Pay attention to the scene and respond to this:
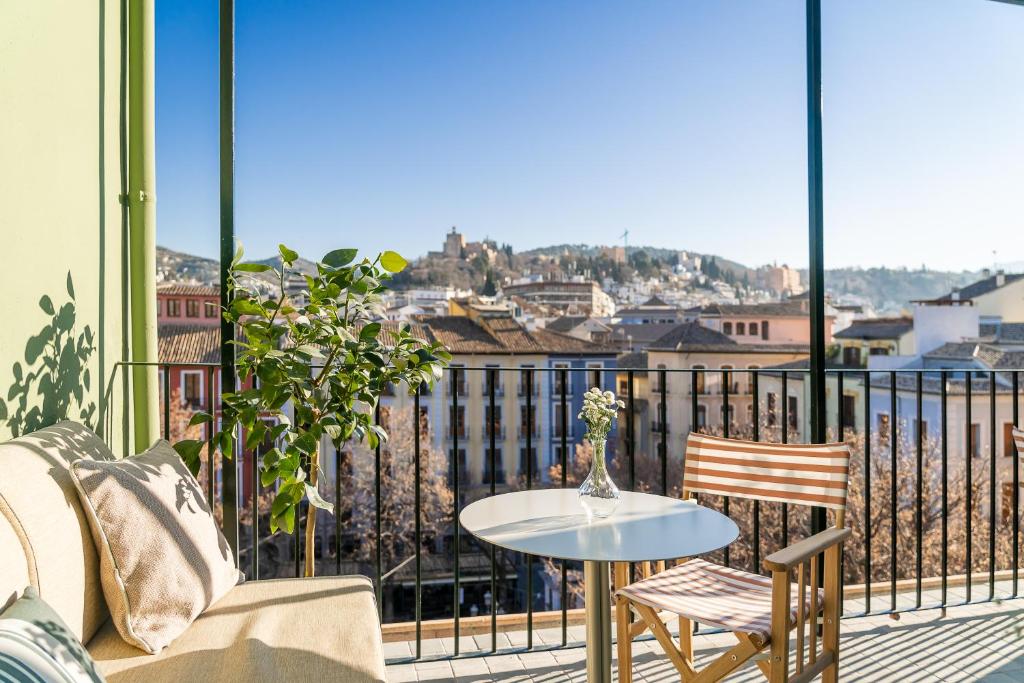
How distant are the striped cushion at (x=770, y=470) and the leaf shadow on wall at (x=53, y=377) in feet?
5.52

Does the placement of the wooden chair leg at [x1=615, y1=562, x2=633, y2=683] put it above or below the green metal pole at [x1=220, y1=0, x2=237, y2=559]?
below

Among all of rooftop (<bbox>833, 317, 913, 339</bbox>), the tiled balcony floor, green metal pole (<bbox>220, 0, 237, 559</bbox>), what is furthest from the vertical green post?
rooftop (<bbox>833, 317, 913, 339</bbox>)

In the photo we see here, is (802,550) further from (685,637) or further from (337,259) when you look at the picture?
(337,259)

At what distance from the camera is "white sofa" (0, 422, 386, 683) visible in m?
1.28

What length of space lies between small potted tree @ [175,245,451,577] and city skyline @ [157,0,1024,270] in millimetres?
17956

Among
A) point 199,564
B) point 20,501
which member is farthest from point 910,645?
point 20,501

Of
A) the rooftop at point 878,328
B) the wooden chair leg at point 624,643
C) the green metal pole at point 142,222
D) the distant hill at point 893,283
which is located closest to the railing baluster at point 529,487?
the wooden chair leg at point 624,643

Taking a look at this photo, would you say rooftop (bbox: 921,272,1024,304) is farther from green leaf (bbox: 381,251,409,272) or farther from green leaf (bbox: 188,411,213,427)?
green leaf (bbox: 188,411,213,427)

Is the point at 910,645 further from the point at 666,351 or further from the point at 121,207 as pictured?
the point at 666,351

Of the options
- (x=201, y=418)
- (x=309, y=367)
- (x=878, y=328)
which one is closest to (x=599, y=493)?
(x=309, y=367)

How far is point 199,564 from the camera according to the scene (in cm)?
162

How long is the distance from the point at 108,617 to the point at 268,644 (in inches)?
15.1

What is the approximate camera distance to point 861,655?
93.5 inches

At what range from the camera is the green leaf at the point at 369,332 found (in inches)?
79.8
